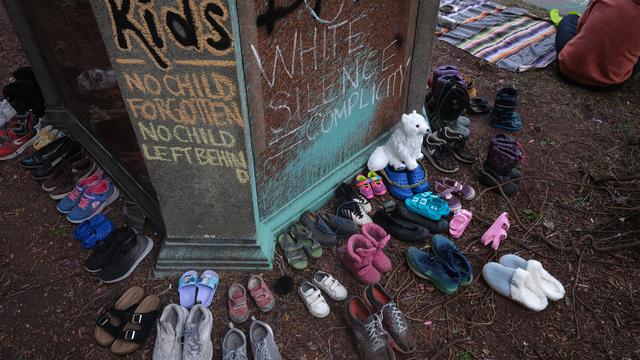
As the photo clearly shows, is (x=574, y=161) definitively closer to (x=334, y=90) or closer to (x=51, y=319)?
(x=334, y=90)

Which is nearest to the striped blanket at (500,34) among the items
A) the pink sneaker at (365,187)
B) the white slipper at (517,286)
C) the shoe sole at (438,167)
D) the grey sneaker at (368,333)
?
the shoe sole at (438,167)

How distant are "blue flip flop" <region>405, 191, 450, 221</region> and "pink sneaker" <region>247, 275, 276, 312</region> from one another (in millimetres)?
1493

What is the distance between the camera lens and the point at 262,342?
2.51 m

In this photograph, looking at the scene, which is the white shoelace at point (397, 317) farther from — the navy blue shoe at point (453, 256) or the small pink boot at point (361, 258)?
the navy blue shoe at point (453, 256)

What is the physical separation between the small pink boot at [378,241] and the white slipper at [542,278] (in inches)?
38.2

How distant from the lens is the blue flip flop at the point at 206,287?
110 inches

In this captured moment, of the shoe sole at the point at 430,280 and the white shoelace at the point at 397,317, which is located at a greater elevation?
the white shoelace at the point at 397,317

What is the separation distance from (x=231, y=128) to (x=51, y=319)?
6.47 feet

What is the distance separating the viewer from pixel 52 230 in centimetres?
342

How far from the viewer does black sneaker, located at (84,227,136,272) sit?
301 centimetres

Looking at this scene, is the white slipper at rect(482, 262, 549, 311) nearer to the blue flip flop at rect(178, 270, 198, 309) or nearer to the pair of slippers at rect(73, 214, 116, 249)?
the blue flip flop at rect(178, 270, 198, 309)

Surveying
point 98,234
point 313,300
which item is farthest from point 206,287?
point 98,234

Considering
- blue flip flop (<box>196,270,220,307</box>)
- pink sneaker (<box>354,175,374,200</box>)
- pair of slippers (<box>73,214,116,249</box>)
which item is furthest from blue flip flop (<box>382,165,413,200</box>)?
pair of slippers (<box>73,214,116,249</box>)

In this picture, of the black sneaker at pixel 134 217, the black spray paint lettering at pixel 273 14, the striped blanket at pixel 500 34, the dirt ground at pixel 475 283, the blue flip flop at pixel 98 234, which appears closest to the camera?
the black spray paint lettering at pixel 273 14
